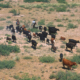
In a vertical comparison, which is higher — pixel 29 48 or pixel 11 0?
pixel 11 0

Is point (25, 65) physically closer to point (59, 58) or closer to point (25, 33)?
point (59, 58)

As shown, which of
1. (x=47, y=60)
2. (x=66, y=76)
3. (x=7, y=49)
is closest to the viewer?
(x=66, y=76)

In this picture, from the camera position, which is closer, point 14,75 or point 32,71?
point 14,75

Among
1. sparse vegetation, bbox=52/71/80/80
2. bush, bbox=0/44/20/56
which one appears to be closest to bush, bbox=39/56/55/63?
bush, bbox=0/44/20/56

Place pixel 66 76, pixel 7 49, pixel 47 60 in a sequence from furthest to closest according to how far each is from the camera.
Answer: pixel 7 49 < pixel 47 60 < pixel 66 76

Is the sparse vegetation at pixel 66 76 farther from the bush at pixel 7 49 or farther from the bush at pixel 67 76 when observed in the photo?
the bush at pixel 7 49

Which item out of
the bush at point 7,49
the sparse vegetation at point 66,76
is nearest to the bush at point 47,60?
the bush at point 7,49

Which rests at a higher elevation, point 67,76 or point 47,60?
point 67,76

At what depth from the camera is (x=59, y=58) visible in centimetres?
1235

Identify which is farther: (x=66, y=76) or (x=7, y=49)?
(x=7, y=49)

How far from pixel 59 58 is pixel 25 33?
22.3 ft

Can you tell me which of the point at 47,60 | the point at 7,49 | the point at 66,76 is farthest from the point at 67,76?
the point at 7,49

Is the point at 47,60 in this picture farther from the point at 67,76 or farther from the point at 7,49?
the point at 7,49

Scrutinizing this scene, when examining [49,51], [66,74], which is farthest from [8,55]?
[66,74]
